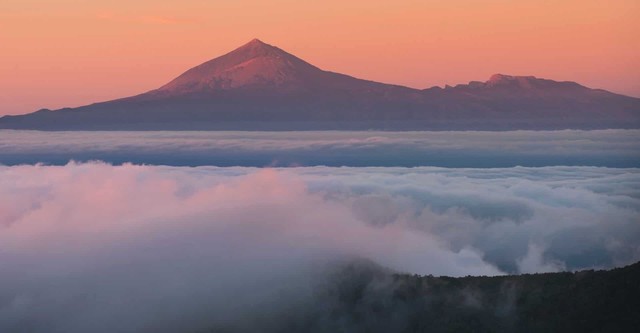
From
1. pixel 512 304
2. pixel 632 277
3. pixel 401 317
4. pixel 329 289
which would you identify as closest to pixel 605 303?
pixel 632 277

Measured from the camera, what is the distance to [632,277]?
96.5 m

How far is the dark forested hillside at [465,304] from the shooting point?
95312 mm

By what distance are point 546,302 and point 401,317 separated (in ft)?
142

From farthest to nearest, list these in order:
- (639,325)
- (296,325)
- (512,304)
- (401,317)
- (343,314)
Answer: (296,325) → (343,314) → (401,317) → (512,304) → (639,325)

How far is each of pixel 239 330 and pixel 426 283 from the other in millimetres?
46947

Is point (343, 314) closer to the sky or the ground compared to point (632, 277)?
closer to the ground

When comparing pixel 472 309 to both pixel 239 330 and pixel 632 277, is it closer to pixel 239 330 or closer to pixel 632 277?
pixel 632 277

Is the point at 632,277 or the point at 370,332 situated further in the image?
the point at 370,332

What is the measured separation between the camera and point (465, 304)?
134 meters

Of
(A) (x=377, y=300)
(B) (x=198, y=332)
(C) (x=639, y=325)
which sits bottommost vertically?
(B) (x=198, y=332)

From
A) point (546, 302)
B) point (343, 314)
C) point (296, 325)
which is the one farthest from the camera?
point (296, 325)

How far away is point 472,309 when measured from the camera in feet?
431

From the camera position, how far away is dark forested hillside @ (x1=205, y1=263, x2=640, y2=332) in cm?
9531

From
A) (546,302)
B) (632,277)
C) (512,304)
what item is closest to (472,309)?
(512,304)
